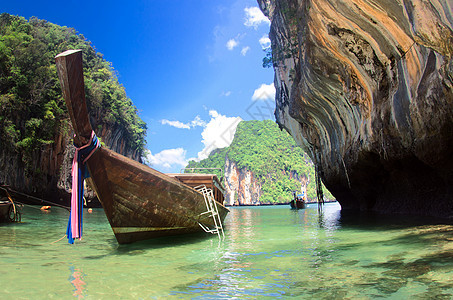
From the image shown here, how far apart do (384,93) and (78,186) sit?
750 centimetres

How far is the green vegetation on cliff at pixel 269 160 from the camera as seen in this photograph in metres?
79.1

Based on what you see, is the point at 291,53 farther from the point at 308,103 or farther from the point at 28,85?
the point at 28,85

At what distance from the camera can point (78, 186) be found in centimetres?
461

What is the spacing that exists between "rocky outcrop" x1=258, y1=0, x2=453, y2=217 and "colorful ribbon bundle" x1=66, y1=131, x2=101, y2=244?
18.8 ft

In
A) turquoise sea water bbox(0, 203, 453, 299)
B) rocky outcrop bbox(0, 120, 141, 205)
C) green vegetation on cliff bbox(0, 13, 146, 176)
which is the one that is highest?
green vegetation on cliff bbox(0, 13, 146, 176)

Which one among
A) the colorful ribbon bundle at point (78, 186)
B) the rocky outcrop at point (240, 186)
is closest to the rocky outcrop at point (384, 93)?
the colorful ribbon bundle at point (78, 186)

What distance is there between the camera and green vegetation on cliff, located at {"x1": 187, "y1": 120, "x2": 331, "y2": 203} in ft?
260

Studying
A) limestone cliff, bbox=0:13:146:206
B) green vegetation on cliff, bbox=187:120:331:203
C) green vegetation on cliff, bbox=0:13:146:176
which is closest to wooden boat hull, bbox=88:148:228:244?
limestone cliff, bbox=0:13:146:206

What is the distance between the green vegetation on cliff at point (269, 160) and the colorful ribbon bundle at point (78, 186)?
73400 mm

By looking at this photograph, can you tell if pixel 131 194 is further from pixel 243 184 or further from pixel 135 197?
pixel 243 184

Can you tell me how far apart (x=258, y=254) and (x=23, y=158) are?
18.2 meters

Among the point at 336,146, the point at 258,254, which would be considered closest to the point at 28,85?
the point at 336,146

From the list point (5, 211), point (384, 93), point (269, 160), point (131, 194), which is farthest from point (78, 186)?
point (269, 160)

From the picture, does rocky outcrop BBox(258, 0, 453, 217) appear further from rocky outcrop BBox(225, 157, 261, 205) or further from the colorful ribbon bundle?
rocky outcrop BBox(225, 157, 261, 205)
